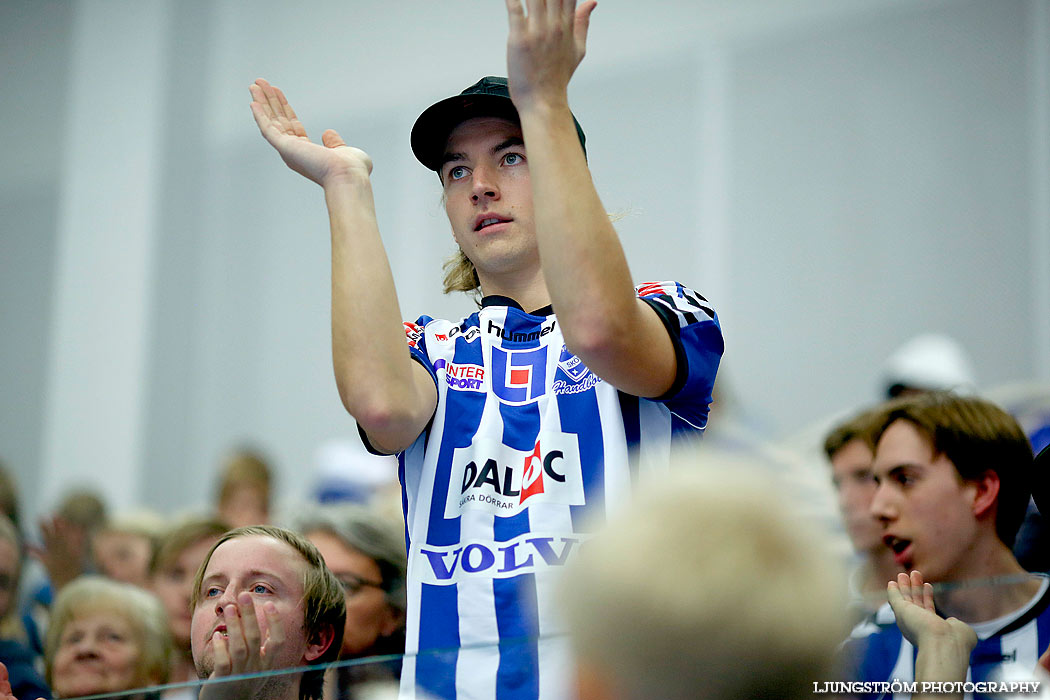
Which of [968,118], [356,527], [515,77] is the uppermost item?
[968,118]

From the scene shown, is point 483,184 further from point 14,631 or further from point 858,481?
point 14,631

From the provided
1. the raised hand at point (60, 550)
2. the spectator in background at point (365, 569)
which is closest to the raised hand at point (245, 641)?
the spectator in background at point (365, 569)

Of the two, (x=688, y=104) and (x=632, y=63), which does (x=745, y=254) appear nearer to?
(x=688, y=104)

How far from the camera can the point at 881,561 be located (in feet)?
6.22

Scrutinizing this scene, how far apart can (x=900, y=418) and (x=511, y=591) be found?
116 centimetres

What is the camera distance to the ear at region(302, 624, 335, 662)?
1.62 meters

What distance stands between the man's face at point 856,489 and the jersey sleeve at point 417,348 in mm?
1062

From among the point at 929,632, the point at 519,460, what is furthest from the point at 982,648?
the point at 519,460

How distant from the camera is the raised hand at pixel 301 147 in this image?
152cm

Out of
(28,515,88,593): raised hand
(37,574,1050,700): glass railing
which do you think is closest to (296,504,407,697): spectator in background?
(37,574,1050,700): glass railing

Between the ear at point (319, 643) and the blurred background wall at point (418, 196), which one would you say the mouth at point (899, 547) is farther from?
the blurred background wall at point (418, 196)

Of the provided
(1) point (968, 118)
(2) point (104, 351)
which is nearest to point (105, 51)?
(2) point (104, 351)

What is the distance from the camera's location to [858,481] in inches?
100

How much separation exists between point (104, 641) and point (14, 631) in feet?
1.05
